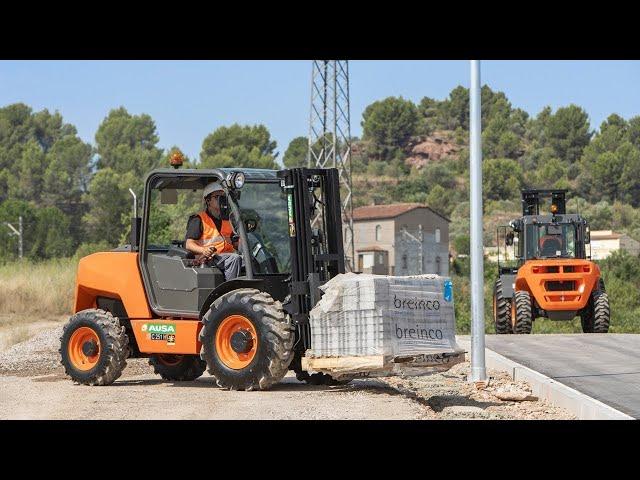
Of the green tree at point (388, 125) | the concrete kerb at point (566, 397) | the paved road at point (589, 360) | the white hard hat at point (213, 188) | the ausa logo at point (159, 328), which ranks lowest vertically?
the paved road at point (589, 360)

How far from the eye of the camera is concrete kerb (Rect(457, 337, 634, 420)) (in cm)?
1177

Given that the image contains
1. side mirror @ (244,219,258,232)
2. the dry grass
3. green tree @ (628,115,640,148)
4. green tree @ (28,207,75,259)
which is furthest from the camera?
green tree @ (628,115,640,148)

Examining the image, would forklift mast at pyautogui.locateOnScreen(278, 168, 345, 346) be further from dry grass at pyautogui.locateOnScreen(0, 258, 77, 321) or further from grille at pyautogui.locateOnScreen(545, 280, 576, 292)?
dry grass at pyautogui.locateOnScreen(0, 258, 77, 321)

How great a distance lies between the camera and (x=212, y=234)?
15.1m

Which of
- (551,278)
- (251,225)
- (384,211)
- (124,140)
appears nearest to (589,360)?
(251,225)

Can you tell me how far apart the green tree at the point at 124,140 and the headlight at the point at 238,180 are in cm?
11558

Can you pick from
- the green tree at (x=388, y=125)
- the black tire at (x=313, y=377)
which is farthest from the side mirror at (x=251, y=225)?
the green tree at (x=388, y=125)

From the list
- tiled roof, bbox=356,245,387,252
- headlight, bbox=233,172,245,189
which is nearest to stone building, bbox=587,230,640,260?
tiled roof, bbox=356,245,387,252

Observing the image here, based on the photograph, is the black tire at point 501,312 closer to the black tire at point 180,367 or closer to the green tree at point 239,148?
the black tire at point 180,367

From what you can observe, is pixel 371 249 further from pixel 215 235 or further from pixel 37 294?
pixel 215 235

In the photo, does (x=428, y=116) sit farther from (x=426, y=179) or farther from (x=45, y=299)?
(x=45, y=299)

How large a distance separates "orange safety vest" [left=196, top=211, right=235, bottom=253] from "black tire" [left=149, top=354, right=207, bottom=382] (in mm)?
1999

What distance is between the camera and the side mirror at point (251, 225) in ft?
48.7
